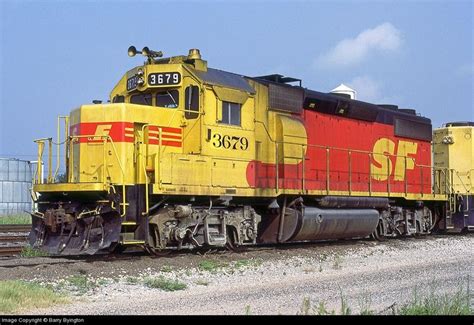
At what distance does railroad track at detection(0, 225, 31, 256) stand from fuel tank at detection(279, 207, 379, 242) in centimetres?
559

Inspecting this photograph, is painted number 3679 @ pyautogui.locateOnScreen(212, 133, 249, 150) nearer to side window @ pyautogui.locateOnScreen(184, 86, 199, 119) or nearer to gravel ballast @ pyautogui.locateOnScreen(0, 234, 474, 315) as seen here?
side window @ pyautogui.locateOnScreen(184, 86, 199, 119)

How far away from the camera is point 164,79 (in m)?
12.0

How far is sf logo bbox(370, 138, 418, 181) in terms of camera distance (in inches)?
671

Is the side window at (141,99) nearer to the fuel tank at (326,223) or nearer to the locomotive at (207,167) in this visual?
the locomotive at (207,167)

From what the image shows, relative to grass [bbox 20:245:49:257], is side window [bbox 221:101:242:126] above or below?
above

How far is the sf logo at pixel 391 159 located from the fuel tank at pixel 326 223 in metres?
1.30

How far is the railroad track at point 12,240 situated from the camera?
42.6 ft

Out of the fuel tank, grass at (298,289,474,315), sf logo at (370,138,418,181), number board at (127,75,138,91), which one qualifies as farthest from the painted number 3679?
grass at (298,289,474,315)

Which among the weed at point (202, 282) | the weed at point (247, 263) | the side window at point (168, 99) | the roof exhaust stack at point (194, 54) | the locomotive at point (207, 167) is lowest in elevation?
the weed at point (202, 282)

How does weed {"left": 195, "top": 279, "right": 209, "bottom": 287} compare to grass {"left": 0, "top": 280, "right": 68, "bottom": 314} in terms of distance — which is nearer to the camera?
grass {"left": 0, "top": 280, "right": 68, "bottom": 314}

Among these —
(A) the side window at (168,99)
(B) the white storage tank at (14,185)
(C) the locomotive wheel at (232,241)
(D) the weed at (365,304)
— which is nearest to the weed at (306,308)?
(D) the weed at (365,304)

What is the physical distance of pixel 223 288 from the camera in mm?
8992
